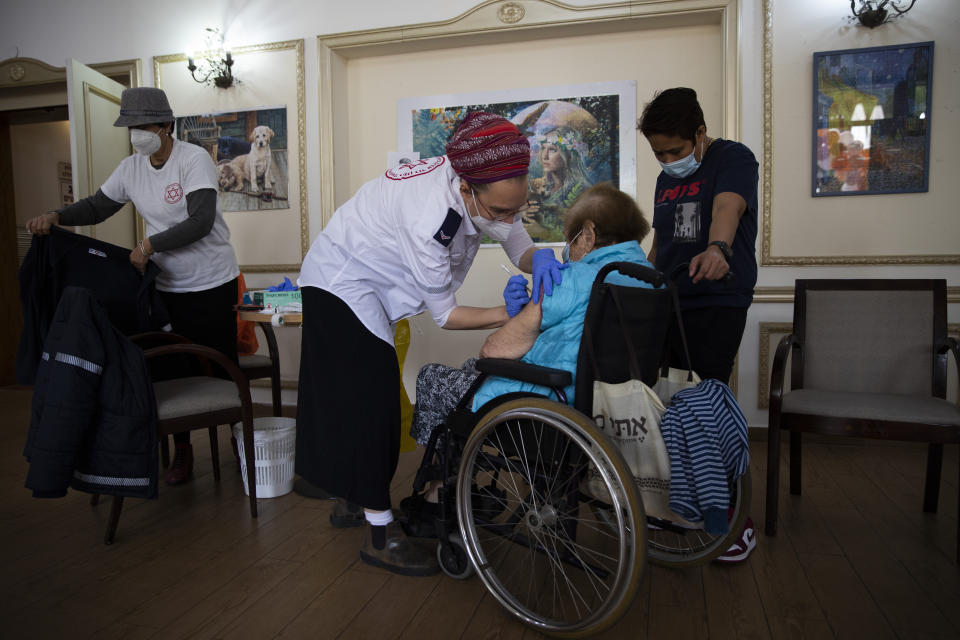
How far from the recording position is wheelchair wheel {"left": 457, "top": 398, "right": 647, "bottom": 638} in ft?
3.74

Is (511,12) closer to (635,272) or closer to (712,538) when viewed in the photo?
(635,272)

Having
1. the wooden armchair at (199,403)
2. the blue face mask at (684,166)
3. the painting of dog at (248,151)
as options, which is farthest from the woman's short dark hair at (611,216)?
the painting of dog at (248,151)

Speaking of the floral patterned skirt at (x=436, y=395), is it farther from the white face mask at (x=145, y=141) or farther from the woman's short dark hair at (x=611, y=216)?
the white face mask at (x=145, y=141)

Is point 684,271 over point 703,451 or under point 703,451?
over

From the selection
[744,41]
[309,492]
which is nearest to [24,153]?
[309,492]

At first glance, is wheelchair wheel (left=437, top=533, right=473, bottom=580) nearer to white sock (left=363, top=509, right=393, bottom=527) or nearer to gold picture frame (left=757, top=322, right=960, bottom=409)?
white sock (left=363, top=509, right=393, bottom=527)

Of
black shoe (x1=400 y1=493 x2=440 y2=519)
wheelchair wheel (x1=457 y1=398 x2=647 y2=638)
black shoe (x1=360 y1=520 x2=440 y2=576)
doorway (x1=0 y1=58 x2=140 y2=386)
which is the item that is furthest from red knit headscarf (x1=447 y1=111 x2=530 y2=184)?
doorway (x1=0 y1=58 x2=140 y2=386)

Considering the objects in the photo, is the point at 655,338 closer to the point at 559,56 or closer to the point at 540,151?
the point at 540,151

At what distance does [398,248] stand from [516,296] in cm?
33

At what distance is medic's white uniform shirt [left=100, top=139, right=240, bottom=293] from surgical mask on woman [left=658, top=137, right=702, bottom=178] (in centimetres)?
171

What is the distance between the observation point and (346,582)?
1.60 m

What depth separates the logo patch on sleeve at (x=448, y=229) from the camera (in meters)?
1.40

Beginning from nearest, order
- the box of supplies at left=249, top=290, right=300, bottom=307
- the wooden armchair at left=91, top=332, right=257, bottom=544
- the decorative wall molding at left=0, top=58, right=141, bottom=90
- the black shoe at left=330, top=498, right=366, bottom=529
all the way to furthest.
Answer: the wooden armchair at left=91, top=332, right=257, bottom=544 → the black shoe at left=330, top=498, right=366, bottom=529 → the box of supplies at left=249, top=290, right=300, bottom=307 → the decorative wall molding at left=0, top=58, right=141, bottom=90

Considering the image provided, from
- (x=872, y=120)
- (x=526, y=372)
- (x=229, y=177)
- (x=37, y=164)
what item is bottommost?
(x=526, y=372)
